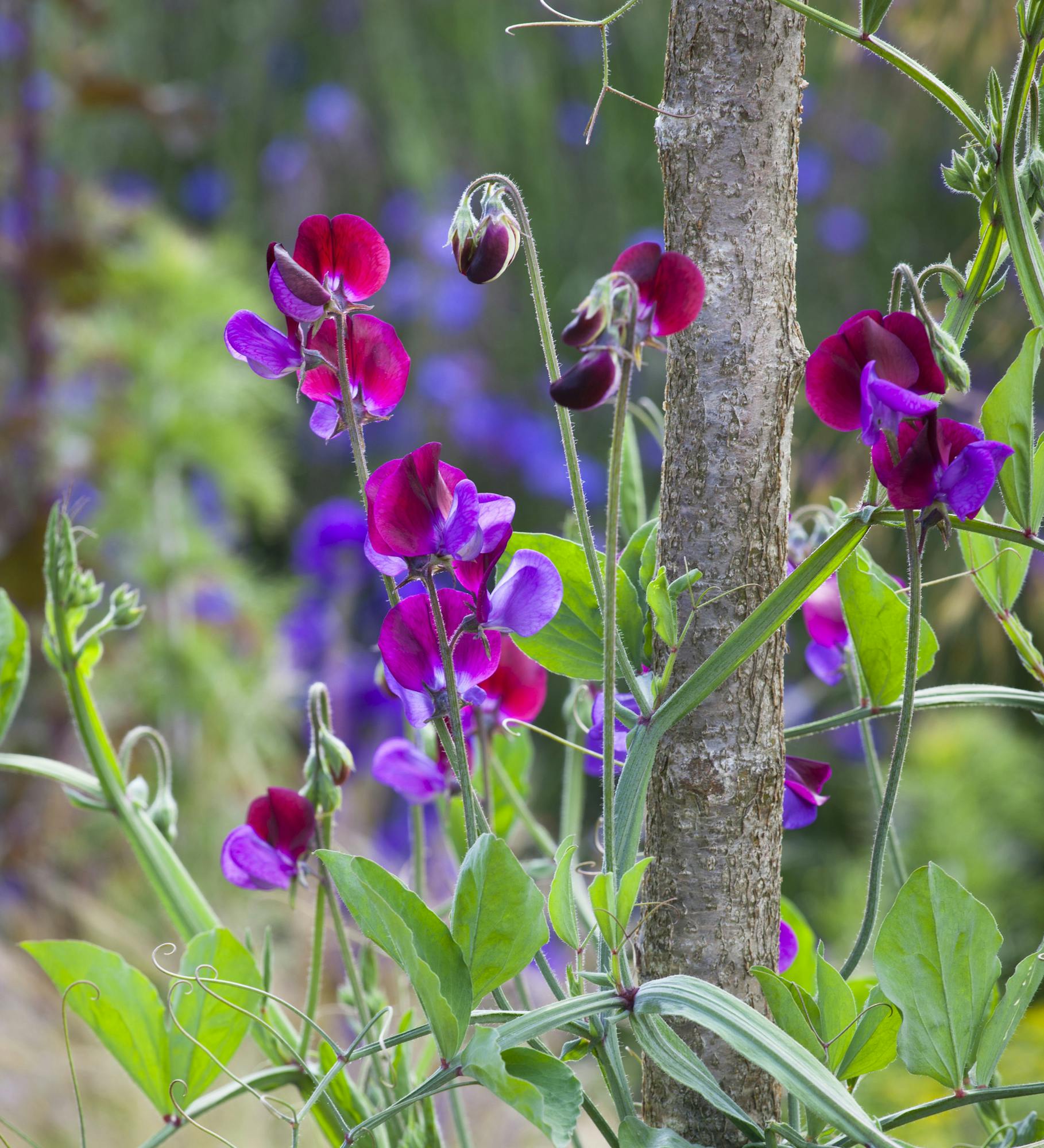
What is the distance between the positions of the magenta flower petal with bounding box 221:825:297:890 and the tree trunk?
0.10 m

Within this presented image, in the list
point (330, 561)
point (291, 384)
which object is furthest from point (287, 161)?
point (330, 561)

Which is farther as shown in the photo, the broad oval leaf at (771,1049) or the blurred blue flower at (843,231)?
the blurred blue flower at (843,231)

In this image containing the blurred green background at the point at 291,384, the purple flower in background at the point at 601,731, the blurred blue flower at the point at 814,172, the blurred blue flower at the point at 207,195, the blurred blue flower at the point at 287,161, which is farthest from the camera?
the blurred blue flower at the point at 207,195

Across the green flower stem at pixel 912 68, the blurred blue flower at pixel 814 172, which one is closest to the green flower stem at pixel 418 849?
the green flower stem at pixel 912 68

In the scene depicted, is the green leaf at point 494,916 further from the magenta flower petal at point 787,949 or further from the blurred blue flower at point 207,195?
the blurred blue flower at point 207,195

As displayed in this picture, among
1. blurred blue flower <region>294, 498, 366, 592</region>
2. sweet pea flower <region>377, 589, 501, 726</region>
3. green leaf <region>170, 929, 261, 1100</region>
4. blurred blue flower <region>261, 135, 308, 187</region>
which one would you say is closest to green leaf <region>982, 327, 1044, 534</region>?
sweet pea flower <region>377, 589, 501, 726</region>

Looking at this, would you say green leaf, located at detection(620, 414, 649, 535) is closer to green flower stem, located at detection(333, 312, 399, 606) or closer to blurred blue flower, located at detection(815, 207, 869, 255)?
green flower stem, located at detection(333, 312, 399, 606)

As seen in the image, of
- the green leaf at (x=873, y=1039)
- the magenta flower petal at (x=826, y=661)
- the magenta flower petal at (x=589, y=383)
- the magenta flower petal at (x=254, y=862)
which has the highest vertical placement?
the magenta flower petal at (x=589, y=383)

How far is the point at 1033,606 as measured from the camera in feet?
5.29

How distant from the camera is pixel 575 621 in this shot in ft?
0.92

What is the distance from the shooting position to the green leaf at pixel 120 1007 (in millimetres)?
304

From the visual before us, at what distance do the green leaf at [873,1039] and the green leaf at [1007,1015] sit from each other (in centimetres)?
2

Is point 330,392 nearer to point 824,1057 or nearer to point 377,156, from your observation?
point 824,1057

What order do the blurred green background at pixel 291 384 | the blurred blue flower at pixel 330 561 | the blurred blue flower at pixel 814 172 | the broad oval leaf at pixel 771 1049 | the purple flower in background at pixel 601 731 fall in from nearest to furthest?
the broad oval leaf at pixel 771 1049
the purple flower in background at pixel 601 731
the blurred blue flower at pixel 330 561
the blurred green background at pixel 291 384
the blurred blue flower at pixel 814 172
